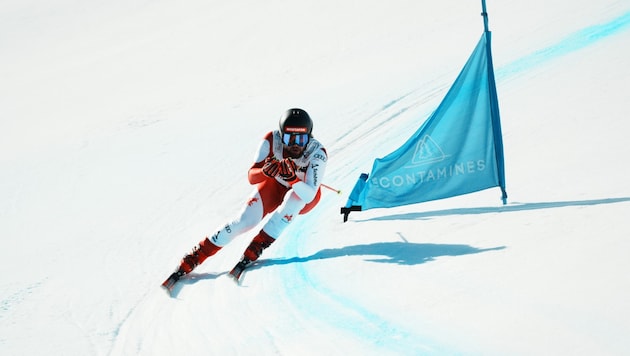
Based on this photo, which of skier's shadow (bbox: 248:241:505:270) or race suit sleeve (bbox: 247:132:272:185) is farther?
race suit sleeve (bbox: 247:132:272:185)

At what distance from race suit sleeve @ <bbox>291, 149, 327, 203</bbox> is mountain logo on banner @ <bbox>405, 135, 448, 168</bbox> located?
0.85m

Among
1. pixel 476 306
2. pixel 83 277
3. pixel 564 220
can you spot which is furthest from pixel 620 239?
pixel 83 277

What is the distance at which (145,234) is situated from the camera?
7.26 meters

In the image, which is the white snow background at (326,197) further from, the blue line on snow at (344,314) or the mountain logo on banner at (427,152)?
the mountain logo on banner at (427,152)

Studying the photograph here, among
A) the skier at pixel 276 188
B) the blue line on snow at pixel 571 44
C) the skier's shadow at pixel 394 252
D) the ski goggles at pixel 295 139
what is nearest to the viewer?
the skier's shadow at pixel 394 252

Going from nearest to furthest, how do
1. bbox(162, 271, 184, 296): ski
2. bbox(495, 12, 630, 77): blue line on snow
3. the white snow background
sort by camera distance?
1. the white snow background
2. bbox(162, 271, 184, 296): ski
3. bbox(495, 12, 630, 77): blue line on snow

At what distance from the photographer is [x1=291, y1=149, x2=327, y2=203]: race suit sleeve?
6047 millimetres

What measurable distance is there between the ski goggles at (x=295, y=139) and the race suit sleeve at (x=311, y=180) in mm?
154

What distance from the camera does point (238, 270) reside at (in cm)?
590

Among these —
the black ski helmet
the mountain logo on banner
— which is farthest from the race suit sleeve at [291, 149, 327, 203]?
the mountain logo on banner

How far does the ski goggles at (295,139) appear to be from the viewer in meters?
6.20

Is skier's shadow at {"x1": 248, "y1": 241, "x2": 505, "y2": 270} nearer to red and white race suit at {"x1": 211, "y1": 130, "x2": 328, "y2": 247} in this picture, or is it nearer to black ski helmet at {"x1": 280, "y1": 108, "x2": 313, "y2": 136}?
red and white race suit at {"x1": 211, "y1": 130, "x2": 328, "y2": 247}

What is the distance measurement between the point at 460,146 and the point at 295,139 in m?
1.47

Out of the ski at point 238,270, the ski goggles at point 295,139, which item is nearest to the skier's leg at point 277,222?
the ski at point 238,270
